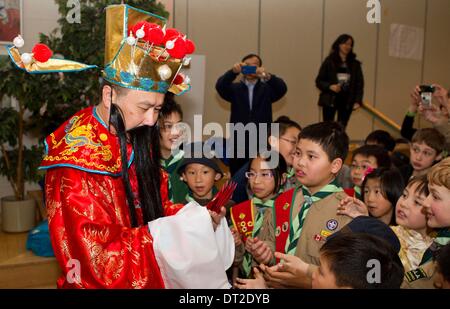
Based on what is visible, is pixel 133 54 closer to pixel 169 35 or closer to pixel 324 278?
pixel 169 35

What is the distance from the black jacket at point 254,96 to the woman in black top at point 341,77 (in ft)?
3.58

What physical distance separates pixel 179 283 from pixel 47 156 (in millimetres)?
549

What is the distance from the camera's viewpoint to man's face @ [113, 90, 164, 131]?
1389 millimetres

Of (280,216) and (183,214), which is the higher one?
(183,214)

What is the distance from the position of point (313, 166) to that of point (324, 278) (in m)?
0.71

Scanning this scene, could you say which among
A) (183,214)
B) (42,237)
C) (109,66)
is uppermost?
(109,66)

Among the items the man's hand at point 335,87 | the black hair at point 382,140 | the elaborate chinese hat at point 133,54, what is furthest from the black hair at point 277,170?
the man's hand at point 335,87

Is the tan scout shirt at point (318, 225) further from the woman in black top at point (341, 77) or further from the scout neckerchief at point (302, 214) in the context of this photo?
the woman in black top at point (341, 77)

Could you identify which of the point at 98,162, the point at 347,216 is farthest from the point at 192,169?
the point at 98,162

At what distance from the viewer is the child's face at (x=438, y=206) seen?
63.0 inches

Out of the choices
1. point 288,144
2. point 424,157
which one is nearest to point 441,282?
point 288,144

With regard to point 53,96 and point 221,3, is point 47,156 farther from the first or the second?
point 221,3

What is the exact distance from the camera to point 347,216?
5.66ft

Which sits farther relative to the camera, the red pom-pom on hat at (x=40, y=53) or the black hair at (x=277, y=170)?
the black hair at (x=277, y=170)
